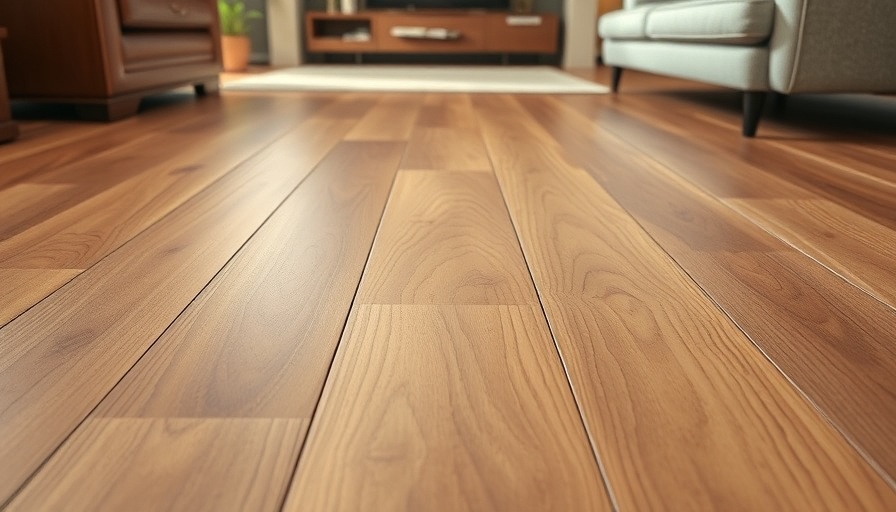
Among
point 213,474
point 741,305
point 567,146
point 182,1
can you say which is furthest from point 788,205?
point 182,1

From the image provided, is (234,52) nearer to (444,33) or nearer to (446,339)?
(444,33)

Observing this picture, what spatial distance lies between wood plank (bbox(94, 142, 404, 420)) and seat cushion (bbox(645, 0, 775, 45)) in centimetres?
116

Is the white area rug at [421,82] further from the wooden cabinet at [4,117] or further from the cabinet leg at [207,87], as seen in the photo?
the wooden cabinet at [4,117]

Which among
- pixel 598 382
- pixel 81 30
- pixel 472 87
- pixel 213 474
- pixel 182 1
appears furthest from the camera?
pixel 472 87

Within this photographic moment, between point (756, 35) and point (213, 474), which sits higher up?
point (756, 35)

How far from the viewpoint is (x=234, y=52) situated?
4.76 meters

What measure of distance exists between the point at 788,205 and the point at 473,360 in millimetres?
769

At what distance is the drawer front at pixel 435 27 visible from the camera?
211 inches

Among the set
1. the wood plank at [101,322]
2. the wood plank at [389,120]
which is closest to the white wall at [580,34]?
the wood plank at [389,120]

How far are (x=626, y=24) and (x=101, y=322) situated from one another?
2.59m

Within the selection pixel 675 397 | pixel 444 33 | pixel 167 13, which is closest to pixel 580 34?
pixel 444 33

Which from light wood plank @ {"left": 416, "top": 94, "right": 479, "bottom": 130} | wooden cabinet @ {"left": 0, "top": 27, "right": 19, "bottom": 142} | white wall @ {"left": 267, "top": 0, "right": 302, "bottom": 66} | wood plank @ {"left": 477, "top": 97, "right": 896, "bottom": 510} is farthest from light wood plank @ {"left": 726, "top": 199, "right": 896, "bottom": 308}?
white wall @ {"left": 267, "top": 0, "right": 302, "bottom": 66}

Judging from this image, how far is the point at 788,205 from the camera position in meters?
1.18

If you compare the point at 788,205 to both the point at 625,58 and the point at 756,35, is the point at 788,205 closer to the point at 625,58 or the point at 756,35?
the point at 756,35
